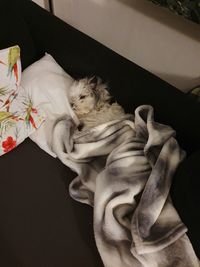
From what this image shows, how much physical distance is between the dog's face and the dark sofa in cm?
5

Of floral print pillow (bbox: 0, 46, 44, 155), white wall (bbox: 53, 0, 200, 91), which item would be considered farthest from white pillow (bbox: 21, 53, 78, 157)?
white wall (bbox: 53, 0, 200, 91)

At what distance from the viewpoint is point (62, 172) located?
1.26m

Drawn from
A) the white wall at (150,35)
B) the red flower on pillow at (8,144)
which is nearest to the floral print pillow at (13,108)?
the red flower on pillow at (8,144)

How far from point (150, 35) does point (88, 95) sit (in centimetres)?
39

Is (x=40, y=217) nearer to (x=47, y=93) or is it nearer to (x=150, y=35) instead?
(x=47, y=93)

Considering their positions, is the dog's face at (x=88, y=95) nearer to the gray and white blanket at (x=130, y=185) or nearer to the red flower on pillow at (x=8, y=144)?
the gray and white blanket at (x=130, y=185)

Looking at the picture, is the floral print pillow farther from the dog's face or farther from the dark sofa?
the dog's face

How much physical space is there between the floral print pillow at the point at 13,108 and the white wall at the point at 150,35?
469 millimetres

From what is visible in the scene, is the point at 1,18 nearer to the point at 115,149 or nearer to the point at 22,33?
the point at 22,33

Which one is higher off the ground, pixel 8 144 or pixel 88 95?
pixel 88 95

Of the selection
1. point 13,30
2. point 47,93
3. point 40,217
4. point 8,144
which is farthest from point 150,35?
point 40,217

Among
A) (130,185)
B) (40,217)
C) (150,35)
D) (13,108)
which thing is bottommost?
(40,217)

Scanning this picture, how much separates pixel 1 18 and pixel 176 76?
0.88 m

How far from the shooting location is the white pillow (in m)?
1.35
